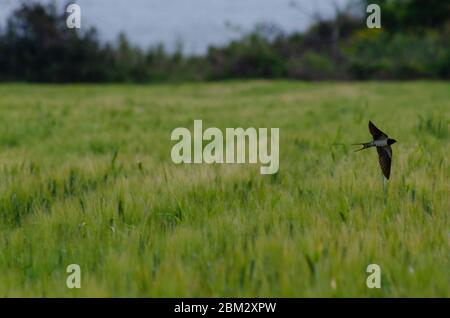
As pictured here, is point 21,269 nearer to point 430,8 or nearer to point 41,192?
point 41,192

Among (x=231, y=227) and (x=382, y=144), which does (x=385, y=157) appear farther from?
(x=231, y=227)

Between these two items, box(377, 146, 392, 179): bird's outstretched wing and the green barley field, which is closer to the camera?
the green barley field

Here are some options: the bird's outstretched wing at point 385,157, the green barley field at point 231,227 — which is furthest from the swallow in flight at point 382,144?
the green barley field at point 231,227

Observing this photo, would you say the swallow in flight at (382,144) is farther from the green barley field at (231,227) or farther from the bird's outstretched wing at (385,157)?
the green barley field at (231,227)

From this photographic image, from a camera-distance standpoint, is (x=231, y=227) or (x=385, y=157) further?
(x=385, y=157)

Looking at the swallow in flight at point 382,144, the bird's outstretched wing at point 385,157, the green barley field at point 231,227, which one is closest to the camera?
the green barley field at point 231,227

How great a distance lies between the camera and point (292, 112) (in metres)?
8.87

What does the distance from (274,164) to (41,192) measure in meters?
1.53

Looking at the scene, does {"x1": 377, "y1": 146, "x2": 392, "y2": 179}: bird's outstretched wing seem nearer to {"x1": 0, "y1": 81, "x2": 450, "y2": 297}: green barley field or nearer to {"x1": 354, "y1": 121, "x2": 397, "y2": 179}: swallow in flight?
{"x1": 354, "y1": 121, "x2": 397, "y2": 179}: swallow in flight

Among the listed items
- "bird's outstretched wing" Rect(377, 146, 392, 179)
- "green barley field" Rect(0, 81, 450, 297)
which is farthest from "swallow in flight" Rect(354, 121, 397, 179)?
"green barley field" Rect(0, 81, 450, 297)

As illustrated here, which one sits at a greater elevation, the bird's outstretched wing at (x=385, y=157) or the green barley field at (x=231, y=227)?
the bird's outstretched wing at (x=385, y=157)

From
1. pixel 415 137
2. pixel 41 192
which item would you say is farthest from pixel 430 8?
pixel 41 192

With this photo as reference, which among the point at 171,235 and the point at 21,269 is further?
the point at 171,235

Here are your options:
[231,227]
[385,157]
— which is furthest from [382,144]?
[231,227]
